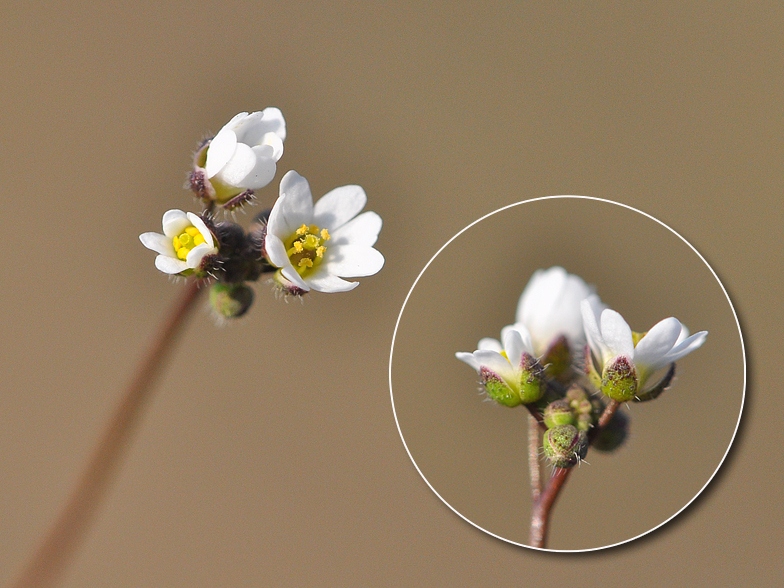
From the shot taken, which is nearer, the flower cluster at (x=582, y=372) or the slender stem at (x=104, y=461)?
the flower cluster at (x=582, y=372)

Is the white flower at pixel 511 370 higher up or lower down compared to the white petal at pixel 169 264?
lower down

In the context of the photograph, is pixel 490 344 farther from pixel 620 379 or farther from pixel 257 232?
pixel 257 232

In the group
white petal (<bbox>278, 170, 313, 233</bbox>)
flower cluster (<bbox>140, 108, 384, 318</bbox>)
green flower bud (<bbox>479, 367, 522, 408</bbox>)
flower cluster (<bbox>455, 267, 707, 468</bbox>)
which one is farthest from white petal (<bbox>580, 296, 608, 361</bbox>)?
white petal (<bbox>278, 170, 313, 233</bbox>)

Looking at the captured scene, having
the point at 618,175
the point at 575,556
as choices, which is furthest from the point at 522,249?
the point at 618,175

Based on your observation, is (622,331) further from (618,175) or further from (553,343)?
(618,175)

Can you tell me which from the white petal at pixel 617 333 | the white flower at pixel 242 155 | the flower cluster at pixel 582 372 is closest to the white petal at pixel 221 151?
the white flower at pixel 242 155

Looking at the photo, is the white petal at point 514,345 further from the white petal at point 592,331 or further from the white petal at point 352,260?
the white petal at point 352,260
